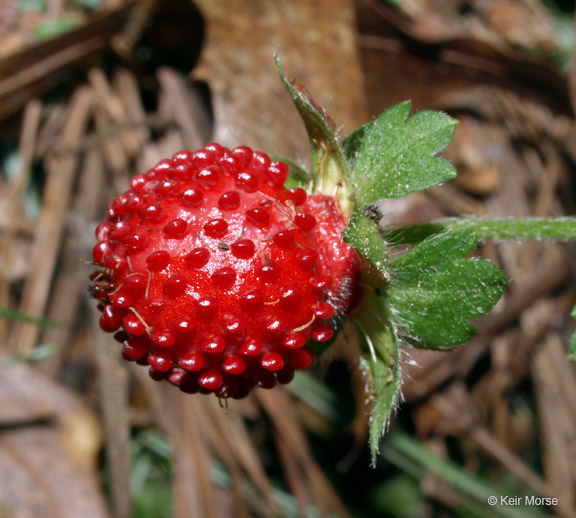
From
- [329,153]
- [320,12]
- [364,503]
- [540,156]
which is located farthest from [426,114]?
[540,156]

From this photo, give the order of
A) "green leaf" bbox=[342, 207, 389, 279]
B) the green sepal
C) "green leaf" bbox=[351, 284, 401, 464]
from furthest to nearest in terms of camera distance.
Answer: the green sepal < "green leaf" bbox=[351, 284, 401, 464] < "green leaf" bbox=[342, 207, 389, 279]

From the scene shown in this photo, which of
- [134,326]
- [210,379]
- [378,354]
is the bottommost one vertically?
[378,354]

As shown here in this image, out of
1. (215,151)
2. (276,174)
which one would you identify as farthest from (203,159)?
(276,174)

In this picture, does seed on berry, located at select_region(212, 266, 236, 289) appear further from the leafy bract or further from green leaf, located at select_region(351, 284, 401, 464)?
green leaf, located at select_region(351, 284, 401, 464)

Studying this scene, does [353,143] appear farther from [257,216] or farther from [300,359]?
[300,359]

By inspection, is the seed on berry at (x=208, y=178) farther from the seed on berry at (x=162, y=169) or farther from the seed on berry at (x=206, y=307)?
the seed on berry at (x=206, y=307)

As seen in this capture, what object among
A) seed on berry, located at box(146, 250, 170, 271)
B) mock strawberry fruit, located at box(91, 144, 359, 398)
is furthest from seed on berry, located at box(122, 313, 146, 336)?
seed on berry, located at box(146, 250, 170, 271)
